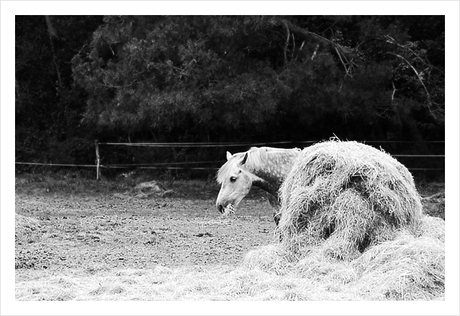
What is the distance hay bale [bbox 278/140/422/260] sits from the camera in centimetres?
595

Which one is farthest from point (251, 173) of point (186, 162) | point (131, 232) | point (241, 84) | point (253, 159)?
point (186, 162)

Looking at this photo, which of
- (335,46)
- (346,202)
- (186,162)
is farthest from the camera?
(186,162)

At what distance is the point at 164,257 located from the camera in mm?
6953

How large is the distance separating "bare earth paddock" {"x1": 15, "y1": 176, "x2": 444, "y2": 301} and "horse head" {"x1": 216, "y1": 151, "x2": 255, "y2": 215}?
511 mm

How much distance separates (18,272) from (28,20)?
10.2 metres

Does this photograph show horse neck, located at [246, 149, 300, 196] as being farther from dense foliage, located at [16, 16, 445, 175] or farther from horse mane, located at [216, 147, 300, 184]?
dense foliage, located at [16, 16, 445, 175]

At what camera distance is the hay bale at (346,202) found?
5.95 m

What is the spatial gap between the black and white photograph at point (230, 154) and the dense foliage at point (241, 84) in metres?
0.04

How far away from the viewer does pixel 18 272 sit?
245 inches

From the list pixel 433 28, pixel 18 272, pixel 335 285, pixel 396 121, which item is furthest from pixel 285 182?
pixel 433 28

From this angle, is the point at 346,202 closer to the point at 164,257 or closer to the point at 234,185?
the point at 234,185

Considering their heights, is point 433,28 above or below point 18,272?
above

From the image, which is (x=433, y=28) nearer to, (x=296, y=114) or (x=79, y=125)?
(x=296, y=114)

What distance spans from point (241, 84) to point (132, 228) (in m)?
4.06
